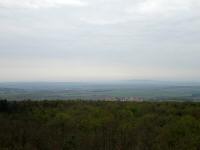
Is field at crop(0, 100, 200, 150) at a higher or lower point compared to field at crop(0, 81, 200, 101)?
higher

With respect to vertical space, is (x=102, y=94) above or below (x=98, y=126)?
below

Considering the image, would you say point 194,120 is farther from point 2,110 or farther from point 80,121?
point 2,110

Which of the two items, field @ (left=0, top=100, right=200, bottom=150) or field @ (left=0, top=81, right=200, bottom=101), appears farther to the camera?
field @ (left=0, top=81, right=200, bottom=101)

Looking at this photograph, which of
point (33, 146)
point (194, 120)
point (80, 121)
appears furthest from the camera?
point (80, 121)

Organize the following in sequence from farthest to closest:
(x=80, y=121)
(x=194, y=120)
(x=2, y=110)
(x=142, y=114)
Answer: (x=2, y=110), (x=142, y=114), (x=80, y=121), (x=194, y=120)

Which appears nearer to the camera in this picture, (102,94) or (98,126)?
(98,126)

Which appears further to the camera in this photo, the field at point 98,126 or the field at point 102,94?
the field at point 102,94

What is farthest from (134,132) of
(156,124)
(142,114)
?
(142,114)

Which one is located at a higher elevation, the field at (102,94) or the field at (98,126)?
the field at (98,126)
